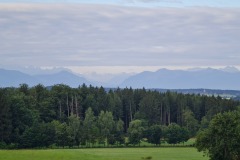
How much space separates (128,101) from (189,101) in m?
23.5

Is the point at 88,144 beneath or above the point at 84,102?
beneath

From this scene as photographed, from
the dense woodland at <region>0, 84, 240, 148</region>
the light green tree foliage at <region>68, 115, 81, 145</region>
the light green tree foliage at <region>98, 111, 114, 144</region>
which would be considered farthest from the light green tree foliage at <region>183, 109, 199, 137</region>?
the light green tree foliage at <region>68, 115, 81, 145</region>

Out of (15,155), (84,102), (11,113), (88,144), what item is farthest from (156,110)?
(15,155)

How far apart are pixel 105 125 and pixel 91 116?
6.20 metres

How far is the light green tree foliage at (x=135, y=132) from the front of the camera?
480ft

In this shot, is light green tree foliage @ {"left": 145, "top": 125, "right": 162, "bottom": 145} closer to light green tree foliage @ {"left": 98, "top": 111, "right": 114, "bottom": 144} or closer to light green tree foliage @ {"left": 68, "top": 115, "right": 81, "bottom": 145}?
light green tree foliage @ {"left": 98, "top": 111, "right": 114, "bottom": 144}

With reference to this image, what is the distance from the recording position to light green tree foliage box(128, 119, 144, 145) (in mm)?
146375

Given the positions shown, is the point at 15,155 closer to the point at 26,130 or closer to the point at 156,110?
the point at 26,130

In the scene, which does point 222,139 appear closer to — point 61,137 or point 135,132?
point 61,137

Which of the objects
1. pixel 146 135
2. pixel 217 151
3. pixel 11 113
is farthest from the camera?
pixel 146 135

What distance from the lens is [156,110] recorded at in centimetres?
18675

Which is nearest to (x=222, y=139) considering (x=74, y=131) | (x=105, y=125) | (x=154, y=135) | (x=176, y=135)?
(x=74, y=131)

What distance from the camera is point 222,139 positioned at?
80.2m

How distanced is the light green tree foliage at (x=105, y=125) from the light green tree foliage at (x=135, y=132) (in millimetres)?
6183
